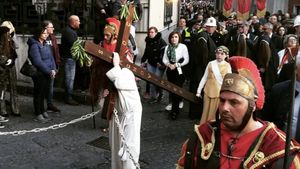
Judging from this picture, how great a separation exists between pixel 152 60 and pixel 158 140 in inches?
117

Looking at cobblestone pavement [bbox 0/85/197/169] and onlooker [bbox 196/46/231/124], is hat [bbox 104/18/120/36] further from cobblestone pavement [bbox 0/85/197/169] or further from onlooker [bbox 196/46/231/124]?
onlooker [bbox 196/46/231/124]

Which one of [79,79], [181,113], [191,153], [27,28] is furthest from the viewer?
[27,28]

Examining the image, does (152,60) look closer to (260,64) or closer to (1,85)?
(260,64)

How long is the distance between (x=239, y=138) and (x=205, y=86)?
4873mm

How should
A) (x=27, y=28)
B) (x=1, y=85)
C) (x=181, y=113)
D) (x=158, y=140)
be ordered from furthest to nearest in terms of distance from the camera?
(x=27, y=28), (x=181, y=113), (x=1, y=85), (x=158, y=140)

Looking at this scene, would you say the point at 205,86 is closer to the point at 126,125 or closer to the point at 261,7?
the point at 126,125

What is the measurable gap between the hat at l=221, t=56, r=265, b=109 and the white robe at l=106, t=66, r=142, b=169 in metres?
2.45

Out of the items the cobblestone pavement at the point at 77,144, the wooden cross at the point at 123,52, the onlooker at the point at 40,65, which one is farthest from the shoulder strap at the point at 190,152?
the onlooker at the point at 40,65

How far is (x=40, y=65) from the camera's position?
883cm

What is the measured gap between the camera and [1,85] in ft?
29.5

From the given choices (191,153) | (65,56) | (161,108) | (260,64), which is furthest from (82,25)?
(191,153)

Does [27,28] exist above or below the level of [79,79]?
above

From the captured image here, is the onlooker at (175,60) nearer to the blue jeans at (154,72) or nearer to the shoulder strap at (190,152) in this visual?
the blue jeans at (154,72)

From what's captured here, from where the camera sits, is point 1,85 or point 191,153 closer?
point 191,153
